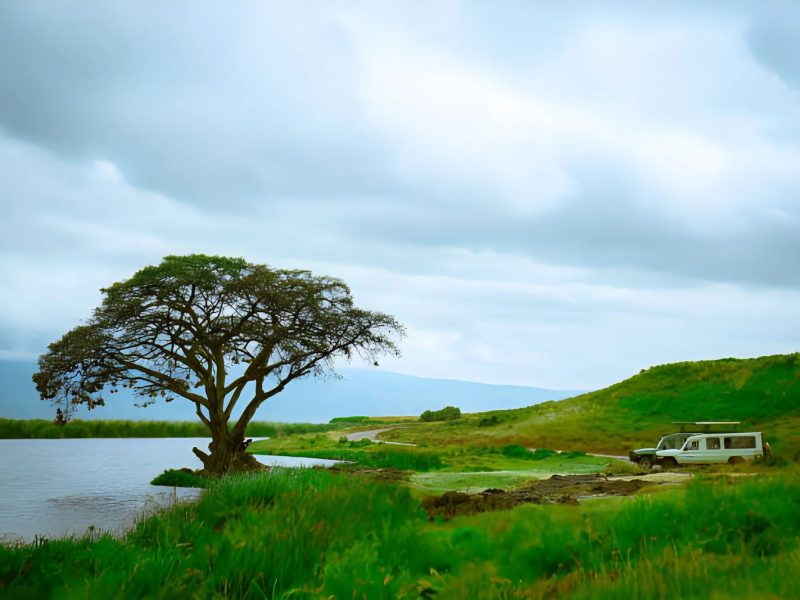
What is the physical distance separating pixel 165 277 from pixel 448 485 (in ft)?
50.5

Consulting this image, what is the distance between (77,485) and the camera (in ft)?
85.4

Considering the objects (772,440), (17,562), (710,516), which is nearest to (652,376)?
(772,440)

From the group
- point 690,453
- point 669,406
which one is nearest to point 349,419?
point 669,406

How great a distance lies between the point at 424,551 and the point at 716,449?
74.8 feet

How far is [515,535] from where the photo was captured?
34.9 ft

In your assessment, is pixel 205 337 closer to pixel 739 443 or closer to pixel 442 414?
pixel 739 443

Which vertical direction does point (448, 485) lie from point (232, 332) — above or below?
below

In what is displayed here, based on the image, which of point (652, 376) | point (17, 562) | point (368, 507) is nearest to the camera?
point (17, 562)

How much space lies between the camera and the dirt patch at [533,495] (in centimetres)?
1477

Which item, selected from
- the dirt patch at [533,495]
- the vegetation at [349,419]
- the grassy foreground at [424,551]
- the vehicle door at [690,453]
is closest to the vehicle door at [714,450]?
the vehicle door at [690,453]

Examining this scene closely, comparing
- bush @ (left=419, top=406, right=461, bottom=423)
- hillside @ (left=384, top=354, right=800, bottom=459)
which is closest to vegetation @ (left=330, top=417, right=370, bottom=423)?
bush @ (left=419, top=406, right=461, bottom=423)

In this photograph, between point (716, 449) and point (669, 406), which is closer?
point (716, 449)

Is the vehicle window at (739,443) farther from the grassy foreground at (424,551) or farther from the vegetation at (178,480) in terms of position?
the vegetation at (178,480)

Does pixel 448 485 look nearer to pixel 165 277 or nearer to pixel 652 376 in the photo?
pixel 165 277
